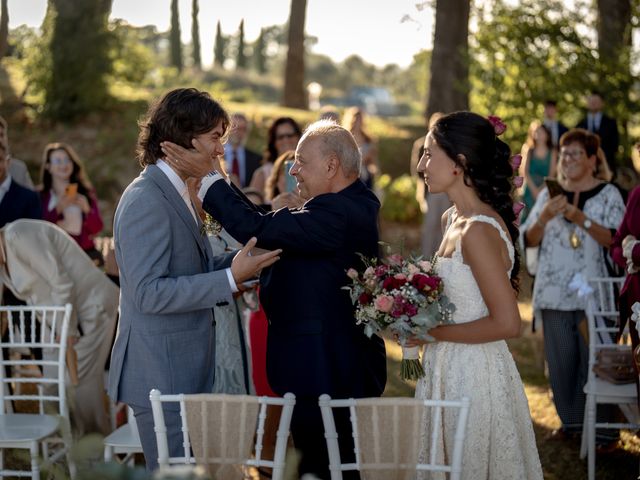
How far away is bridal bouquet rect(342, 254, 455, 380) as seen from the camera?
11.3 feet

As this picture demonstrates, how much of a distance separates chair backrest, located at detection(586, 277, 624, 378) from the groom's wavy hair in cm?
320

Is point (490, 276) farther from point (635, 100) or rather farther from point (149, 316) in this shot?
point (635, 100)

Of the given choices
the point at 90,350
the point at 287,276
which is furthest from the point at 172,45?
the point at 287,276

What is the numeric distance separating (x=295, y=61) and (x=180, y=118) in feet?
57.8

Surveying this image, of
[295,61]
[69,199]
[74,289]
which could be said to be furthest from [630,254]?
[295,61]

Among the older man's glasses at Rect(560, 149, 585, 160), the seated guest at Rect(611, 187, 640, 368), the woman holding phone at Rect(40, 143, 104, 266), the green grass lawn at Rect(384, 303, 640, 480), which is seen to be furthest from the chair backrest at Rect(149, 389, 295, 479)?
the woman holding phone at Rect(40, 143, 104, 266)

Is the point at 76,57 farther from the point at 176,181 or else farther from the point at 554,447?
the point at 176,181

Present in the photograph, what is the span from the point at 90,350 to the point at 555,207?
3.00 metres

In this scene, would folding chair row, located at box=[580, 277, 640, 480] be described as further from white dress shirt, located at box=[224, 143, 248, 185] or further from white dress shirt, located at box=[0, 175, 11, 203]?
white dress shirt, located at box=[224, 143, 248, 185]

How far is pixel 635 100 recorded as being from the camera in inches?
523

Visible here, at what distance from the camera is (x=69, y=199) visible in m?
7.48

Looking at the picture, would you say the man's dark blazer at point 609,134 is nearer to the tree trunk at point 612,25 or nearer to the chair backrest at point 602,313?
the tree trunk at point 612,25

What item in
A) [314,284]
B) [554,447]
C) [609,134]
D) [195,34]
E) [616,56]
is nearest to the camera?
[314,284]

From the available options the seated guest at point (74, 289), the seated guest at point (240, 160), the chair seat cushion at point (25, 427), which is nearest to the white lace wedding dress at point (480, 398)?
the chair seat cushion at point (25, 427)
